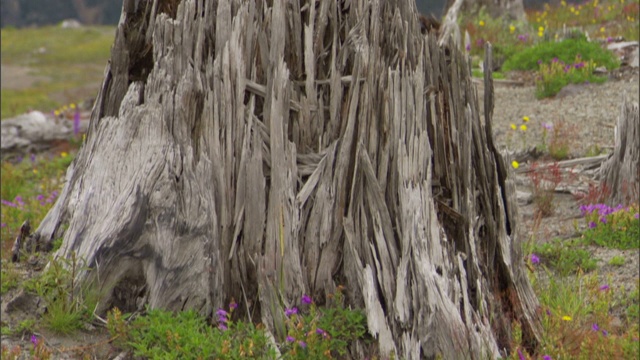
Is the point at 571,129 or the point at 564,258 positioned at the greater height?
the point at 571,129

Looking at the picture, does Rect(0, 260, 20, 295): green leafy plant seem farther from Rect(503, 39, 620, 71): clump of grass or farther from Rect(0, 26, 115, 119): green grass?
Rect(0, 26, 115, 119): green grass

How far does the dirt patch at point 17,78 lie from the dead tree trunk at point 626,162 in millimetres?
33105

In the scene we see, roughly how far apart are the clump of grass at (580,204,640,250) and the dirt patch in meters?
33.6

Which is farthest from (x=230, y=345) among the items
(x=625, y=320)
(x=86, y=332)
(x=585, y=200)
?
(x=585, y=200)

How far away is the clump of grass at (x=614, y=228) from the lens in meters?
8.13

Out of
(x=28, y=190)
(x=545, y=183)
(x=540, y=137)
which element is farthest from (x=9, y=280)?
(x=540, y=137)

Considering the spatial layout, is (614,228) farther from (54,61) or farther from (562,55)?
(54,61)

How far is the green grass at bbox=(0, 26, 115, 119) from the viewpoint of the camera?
3321cm

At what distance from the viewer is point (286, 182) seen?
15.9 feet

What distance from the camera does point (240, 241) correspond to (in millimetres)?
4949

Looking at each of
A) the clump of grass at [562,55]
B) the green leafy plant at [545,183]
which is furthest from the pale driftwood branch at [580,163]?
the clump of grass at [562,55]

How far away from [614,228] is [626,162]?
105 cm

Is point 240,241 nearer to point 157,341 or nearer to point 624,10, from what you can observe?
point 157,341

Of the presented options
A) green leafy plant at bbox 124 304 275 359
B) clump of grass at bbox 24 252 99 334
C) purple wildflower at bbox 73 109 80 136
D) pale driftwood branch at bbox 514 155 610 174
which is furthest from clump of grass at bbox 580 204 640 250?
purple wildflower at bbox 73 109 80 136
